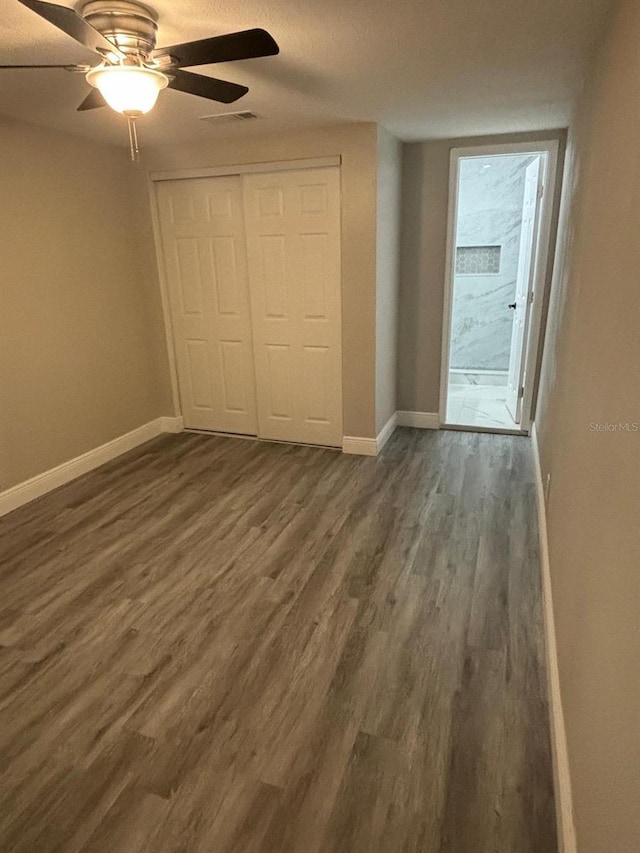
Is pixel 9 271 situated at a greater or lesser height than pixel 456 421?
greater

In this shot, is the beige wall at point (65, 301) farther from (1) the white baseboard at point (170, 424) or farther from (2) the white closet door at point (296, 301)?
(2) the white closet door at point (296, 301)

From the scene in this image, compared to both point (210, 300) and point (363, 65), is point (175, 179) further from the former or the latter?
point (363, 65)

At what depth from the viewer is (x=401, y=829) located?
1414 mm

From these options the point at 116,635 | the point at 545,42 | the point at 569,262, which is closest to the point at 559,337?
the point at 569,262

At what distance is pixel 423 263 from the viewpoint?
4.31 meters

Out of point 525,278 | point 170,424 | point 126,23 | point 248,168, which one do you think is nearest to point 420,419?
point 525,278

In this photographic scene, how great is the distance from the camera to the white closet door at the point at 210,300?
4.03 m

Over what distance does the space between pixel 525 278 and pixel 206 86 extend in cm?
307

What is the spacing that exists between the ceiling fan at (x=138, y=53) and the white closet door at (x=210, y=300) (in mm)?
2004

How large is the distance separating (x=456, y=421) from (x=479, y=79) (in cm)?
279

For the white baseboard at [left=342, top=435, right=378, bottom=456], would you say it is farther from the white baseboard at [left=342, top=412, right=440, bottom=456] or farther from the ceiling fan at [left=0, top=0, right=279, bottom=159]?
the ceiling fan at [left=0, top=0, right=279, bottom=159]

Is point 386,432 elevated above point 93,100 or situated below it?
below

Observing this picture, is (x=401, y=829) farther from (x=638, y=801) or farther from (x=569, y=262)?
(x=569, y=262)

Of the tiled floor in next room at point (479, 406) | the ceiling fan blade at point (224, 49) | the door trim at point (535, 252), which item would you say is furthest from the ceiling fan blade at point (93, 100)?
the tiled floor in next room at point (479, 406)
